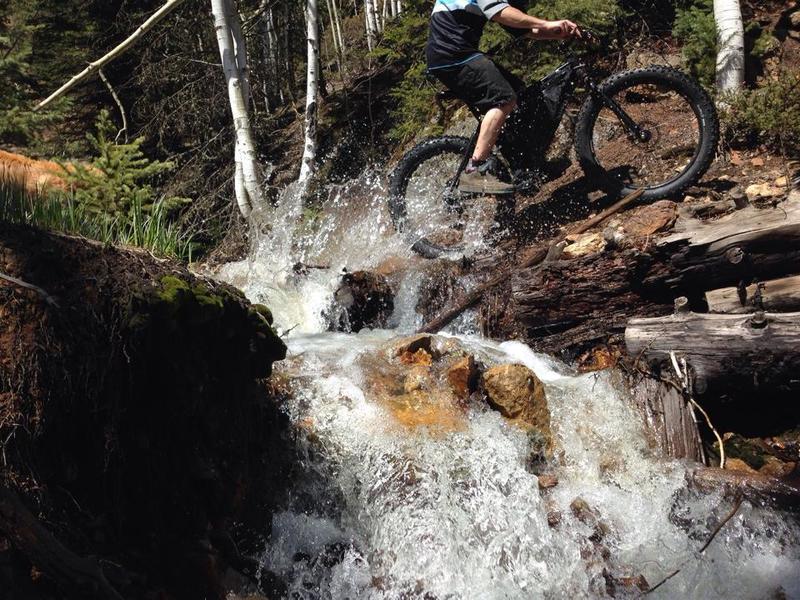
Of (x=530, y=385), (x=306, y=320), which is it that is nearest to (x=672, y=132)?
(x=530, y=385)

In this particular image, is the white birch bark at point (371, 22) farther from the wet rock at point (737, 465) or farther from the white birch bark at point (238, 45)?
the wet rock at point (737, 465)

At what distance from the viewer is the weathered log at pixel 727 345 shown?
3955 millimetres

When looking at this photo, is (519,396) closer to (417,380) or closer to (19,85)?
(417,380)

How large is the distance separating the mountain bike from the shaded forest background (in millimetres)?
780

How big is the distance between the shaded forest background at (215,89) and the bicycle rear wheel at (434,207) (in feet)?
6.45

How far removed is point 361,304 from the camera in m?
6.61

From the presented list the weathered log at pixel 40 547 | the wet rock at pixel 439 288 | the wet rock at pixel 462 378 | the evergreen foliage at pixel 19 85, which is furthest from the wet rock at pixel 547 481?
the evergreen foliage at pixel 19 85

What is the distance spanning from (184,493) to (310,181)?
23.8 ft

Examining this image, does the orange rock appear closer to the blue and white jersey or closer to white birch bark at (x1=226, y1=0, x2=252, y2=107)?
the blue and white jersey

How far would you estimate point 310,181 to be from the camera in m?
9.91

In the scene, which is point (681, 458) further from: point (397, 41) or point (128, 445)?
point (397, 41)

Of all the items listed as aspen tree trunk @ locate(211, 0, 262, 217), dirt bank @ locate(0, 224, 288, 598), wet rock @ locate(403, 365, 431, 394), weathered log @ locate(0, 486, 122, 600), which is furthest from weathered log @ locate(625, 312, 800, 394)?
aspen tree trunk @ locate(211, 0, 262, 217)

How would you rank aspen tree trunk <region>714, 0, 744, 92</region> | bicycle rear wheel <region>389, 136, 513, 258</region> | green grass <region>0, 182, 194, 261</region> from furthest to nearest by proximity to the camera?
aspen tree trunk <region>714, 0, 744, 92</region>, bicycle rear wheel <region>389, 136, 513, 258</region>, green grass <region>0, 182, 194, 261</region>

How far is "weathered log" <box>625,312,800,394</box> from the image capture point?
13.0 feet
